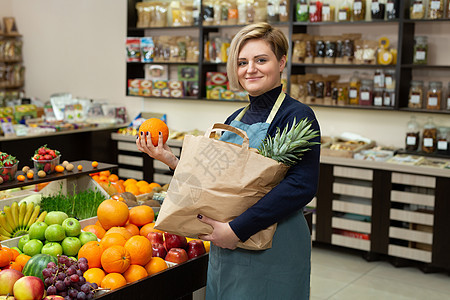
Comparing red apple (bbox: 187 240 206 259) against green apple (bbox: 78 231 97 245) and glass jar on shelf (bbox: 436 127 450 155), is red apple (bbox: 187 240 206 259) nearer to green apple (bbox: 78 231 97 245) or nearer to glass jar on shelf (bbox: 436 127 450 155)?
green apple (bbox: 78 231 97 245)

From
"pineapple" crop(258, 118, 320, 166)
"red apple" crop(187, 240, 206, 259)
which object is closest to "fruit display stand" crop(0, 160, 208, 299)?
"red apple" crop(187, 240, 206, 259)

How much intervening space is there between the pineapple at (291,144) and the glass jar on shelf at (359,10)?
322 cm

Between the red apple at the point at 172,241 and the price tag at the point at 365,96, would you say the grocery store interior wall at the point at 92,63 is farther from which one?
the red apple at the point at 172,241

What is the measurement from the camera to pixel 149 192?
345 centimetres

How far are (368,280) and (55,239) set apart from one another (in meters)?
2.77

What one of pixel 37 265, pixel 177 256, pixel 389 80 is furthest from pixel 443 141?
pixel 37 265

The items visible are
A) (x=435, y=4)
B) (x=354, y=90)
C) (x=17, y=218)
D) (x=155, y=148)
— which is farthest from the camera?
(x=354, y=90)

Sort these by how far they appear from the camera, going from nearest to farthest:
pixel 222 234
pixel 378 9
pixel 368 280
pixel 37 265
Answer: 1. pixel 222 234
2. pixel 37 265
3. pixel 368 280
4. pixel 378 9

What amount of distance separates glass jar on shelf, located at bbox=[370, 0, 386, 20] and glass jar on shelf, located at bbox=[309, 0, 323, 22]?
0.47 metres

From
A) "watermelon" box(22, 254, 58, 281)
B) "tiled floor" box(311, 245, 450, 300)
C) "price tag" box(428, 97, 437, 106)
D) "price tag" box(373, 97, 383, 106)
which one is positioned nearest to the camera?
"watermelon" box(22, 254, 58, 281)

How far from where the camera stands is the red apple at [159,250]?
2236 mm

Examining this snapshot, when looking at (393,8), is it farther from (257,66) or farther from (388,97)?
(257,66)

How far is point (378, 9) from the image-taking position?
462 cm

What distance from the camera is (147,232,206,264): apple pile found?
2.22m
